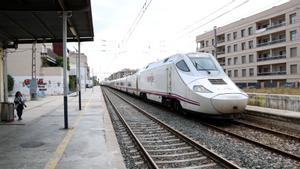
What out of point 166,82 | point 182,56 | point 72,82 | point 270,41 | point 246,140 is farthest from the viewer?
point 72,82

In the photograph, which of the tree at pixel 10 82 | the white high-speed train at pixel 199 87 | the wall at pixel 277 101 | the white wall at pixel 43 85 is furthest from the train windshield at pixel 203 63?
the tree at pixel 10 82

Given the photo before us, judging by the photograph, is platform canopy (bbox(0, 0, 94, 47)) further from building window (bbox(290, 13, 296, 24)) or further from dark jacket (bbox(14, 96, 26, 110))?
building window (bbox(290, 13, 296, 24))

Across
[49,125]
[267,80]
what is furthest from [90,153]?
[267,80]

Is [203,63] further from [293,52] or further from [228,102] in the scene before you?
[293,52]

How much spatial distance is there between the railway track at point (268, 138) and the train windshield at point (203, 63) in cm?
259

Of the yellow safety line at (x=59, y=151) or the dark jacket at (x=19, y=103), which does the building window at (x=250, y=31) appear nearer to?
the dark jacket at (x=19, y=103)

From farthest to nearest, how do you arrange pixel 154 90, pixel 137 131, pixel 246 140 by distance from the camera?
1. pixel 154 90
2. pixel 137 131
3. pixel 246 140

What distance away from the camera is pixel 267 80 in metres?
50.0

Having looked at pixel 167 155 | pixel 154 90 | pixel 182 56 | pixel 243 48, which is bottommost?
pixel 167 155

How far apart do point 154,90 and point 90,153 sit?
12.6 meters

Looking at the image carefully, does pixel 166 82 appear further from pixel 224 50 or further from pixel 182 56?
pixel 224 50

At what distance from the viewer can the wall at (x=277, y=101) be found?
50.5 ft

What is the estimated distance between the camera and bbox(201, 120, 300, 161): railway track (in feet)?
26.7

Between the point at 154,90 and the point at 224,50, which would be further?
the point at 224,50
